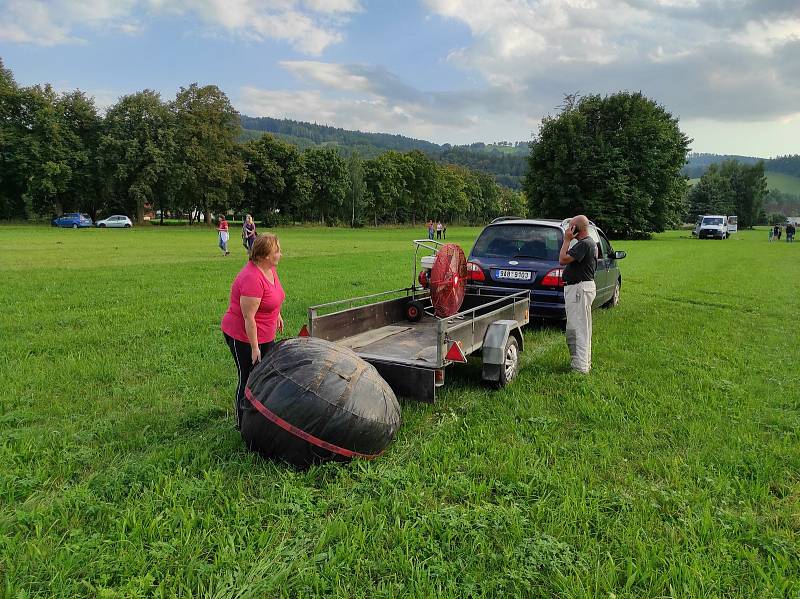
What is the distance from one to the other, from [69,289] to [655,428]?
40.9 feet

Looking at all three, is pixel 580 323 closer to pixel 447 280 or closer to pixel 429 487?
pixel 447 280

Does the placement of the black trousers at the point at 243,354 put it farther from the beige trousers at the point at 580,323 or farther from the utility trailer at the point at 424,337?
the beige trousers at the point at 580,323

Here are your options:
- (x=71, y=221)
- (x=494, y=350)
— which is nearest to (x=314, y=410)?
(x=494, y=350)

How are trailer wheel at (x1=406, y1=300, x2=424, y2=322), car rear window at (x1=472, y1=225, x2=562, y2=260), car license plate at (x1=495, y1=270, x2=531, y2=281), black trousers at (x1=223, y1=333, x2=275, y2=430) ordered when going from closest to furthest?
black trousers at (x1=223, y1=333, x2=275, y2=430)
trailer wheel at (x1=406, y1=300, x2=424, y2=322)
car license plate at (x1=495, y1=270, x2=531, y2=281)
car rear window at (x1=472, y1=225, x2=562, y2=260)

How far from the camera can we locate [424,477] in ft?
12.2

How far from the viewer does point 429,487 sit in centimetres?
357

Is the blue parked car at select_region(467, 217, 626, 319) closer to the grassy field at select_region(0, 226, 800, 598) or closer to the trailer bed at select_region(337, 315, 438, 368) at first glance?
the grassy field at select_region(0, 226, 800, 598)

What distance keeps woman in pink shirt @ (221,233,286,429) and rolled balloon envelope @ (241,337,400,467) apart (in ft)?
1.03

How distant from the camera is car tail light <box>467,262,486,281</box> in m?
8.38

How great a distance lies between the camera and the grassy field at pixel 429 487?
2.71 metres

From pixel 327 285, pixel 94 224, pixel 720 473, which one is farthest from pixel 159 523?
pixel 94 224

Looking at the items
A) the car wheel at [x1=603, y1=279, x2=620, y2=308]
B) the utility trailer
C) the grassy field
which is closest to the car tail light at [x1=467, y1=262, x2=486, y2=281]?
the utility trailer

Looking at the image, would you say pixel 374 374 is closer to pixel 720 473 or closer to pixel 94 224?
pixel 720 473

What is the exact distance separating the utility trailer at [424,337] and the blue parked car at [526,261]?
1.56 ft
